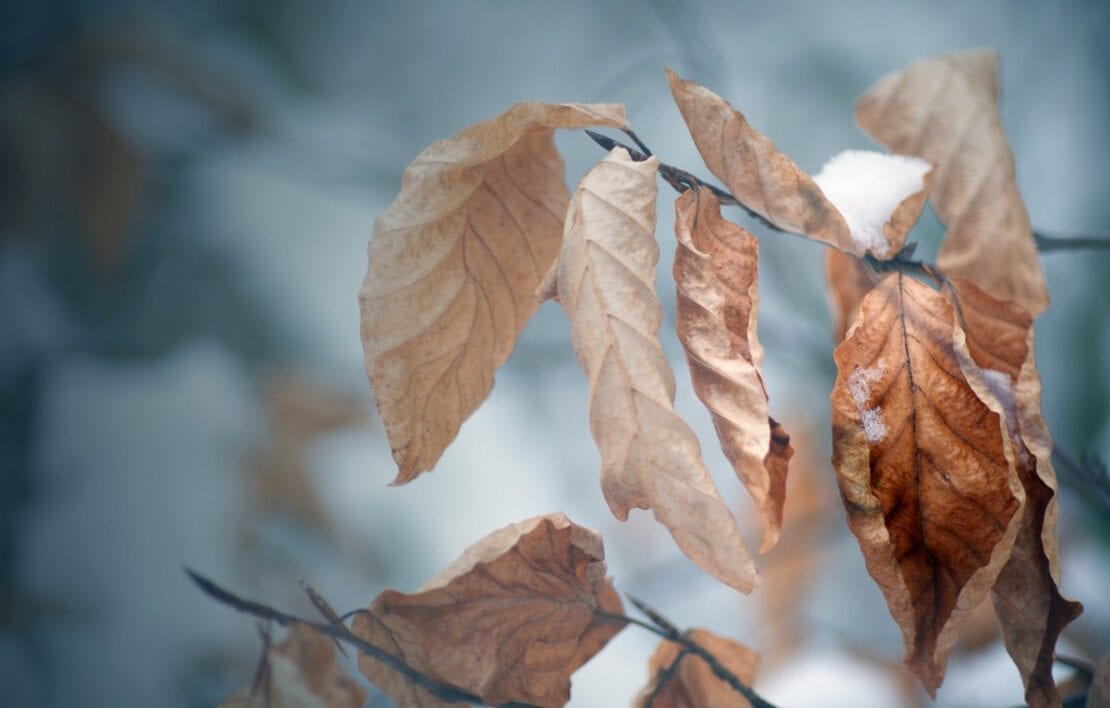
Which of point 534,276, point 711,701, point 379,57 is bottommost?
point 711,701

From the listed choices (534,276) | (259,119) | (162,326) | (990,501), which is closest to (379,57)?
(259,119)

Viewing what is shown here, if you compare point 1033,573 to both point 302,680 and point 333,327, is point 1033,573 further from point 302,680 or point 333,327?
point 333,327

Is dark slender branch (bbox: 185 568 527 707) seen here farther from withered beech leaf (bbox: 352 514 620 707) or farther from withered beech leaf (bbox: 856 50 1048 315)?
withered beech leaf (bbox: 856 50 1048 315)

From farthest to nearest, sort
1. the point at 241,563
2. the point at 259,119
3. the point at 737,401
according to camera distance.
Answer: the point at 259,119
the point at 241,563
the point at 737,401

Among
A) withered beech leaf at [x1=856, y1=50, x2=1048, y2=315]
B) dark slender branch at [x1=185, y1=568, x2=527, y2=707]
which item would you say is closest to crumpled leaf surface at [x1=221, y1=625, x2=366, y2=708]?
dark slender branch at [x1=185, y1=568, x2=527, y2=707]

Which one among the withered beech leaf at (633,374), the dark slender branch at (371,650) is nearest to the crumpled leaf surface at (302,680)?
the dark slender branch at (371,650)

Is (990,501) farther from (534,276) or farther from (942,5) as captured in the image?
(942,5)
